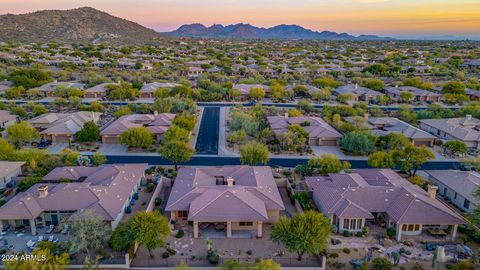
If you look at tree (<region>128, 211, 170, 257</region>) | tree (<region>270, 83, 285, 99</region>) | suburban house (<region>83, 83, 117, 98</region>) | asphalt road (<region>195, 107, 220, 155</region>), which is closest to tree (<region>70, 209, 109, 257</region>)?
tree (<region>128, 211, 170, 257</region>)

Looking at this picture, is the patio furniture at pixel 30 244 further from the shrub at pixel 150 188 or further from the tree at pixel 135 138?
the tree at pixel 135 138

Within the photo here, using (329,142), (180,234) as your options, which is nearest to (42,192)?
(180,234)

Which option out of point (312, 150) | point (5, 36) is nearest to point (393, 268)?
point (312, 150)

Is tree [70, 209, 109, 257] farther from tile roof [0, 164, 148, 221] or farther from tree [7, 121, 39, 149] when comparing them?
tree [7, 121, 39, 149]

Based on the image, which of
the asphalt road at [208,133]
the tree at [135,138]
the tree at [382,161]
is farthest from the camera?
the asphalt road at [208,133]

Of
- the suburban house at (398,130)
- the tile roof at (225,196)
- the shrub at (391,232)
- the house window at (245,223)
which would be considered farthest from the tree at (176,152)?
the suburban house at (398,130)
